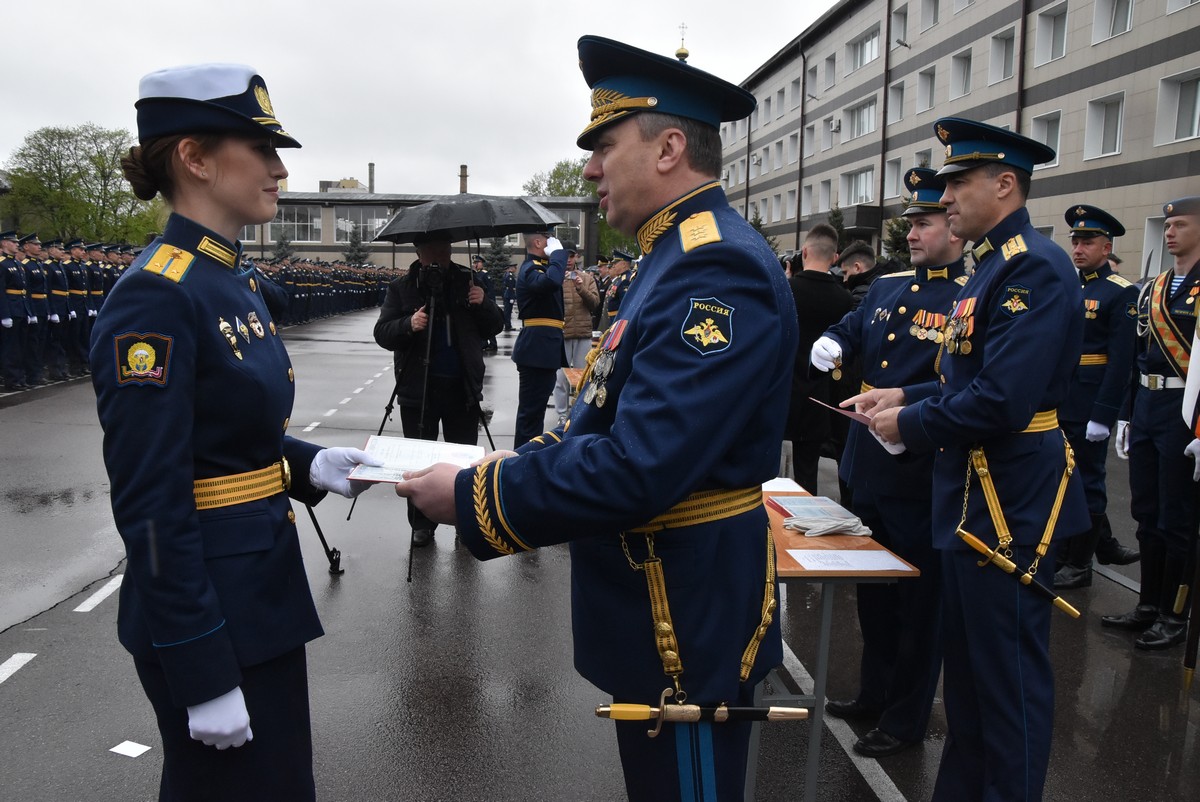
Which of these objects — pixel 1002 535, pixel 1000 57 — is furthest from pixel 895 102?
pixel 1002 535

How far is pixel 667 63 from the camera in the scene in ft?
6.11

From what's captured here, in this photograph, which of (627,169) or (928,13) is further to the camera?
(928,13)

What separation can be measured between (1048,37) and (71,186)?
52430mm

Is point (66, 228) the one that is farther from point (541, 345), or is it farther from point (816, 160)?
point (541, 345)

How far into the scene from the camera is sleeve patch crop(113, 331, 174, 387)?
71.7 inches

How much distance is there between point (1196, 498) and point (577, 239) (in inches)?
2614

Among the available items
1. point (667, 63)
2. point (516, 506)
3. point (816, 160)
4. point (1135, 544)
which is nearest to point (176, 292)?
point (516, 506)

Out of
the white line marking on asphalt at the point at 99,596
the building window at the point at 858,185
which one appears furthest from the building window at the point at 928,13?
the white line marking on asphalt at the point at 99,596

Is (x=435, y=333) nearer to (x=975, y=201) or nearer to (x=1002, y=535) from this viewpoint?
(x=975, y=201)

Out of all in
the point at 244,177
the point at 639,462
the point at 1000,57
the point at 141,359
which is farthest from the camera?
the point at 1000,57

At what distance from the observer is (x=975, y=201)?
3068 mm

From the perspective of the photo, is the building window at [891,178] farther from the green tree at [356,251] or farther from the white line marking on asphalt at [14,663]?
the green tree at [356,251]

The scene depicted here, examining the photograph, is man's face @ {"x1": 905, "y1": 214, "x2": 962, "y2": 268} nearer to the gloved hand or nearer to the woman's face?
the gloved hand

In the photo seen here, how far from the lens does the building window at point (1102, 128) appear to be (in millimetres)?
20609
